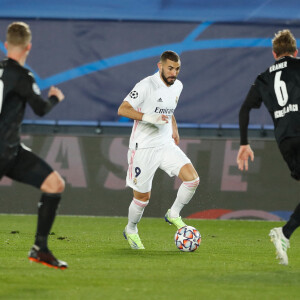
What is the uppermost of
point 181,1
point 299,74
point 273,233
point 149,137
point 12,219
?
point 181,1

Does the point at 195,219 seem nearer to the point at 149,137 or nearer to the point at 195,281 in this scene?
the point at 149,137

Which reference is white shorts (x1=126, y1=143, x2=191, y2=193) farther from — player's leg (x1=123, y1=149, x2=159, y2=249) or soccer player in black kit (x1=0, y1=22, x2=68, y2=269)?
soccer player in black kit (x1=0, y1=22, x2=68, y2=269)

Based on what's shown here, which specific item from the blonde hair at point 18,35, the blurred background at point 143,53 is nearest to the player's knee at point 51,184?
the blonde hair at point 18,35

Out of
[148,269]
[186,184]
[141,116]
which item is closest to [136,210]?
[186,184]

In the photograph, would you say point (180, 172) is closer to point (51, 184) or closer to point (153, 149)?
point (153, 149)

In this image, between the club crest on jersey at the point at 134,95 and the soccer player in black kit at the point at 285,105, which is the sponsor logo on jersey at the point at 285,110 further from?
the club crest on jersey at the point at 134,95

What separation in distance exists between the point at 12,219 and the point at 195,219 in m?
2.85

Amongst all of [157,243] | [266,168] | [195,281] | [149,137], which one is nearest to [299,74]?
[195,281]

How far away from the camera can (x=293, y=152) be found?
622cm

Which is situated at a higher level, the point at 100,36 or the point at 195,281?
the point at 100,36

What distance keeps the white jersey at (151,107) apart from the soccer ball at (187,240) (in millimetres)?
1059

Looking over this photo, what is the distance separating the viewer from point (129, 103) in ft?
26.6

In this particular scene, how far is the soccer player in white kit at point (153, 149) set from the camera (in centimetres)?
818

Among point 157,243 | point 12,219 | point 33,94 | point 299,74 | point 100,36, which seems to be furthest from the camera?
point 100,36
